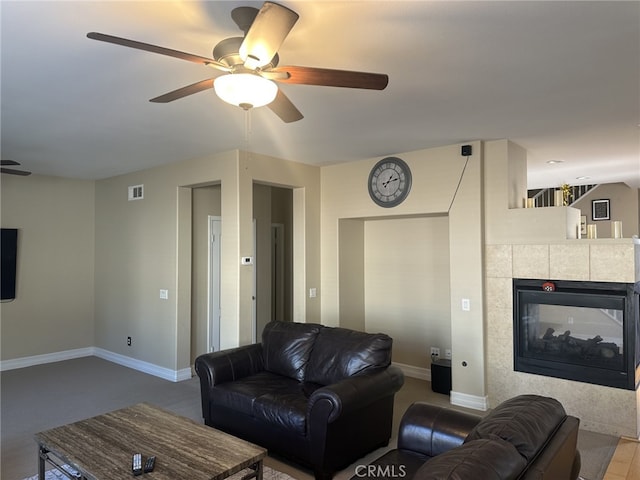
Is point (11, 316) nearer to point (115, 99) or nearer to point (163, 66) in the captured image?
point (115, 99)

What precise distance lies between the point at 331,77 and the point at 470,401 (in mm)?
3635

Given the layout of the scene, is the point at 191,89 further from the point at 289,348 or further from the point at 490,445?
the point at 289,348

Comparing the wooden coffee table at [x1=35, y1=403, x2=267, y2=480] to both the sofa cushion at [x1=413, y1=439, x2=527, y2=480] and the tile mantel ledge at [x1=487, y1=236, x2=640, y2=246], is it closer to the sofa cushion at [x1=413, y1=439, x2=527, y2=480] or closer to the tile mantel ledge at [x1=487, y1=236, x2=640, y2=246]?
the sofa cushion at [x1=413, y1=439, x2=527, y2=480]

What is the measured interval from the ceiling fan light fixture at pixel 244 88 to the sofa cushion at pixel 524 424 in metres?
1.76

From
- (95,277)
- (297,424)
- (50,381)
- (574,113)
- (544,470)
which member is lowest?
(50,381)

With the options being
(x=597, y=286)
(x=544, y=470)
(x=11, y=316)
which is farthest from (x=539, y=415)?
(x=11, y=316)

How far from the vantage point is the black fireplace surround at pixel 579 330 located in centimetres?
366

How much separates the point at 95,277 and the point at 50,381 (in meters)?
1.90

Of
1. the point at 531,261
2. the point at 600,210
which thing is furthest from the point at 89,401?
the point at 600,210

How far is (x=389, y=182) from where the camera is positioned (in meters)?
4.98

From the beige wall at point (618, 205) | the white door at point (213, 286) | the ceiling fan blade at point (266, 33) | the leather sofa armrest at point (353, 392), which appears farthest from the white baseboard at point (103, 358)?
the beige wall at point (618, 205)

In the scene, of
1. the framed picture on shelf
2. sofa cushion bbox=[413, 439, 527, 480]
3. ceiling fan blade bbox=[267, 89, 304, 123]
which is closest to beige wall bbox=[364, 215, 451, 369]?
ceiling fan blade bbox=[267, 89, 304, 123]

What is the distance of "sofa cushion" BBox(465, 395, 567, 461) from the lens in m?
1.63

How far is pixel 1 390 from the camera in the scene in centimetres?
489
